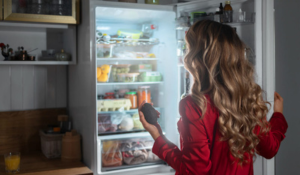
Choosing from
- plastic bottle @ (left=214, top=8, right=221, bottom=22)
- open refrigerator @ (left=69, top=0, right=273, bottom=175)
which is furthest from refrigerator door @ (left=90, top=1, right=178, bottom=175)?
plastic bottle @ (left=214, top=8, right=221, bottom=22)

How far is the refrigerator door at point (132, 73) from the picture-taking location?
2.29m

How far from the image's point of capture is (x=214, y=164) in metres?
1.36

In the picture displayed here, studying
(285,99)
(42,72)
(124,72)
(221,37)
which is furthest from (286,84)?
(42,72)

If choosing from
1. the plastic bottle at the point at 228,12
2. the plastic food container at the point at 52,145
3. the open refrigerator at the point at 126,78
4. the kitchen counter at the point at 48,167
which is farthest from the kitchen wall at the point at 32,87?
the plastic bottle at the point at 228,12

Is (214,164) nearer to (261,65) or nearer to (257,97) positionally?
(257,97)

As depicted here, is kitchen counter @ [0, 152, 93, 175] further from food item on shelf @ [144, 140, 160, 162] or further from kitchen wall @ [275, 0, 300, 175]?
kitchen wall @ [275, 0, 300, 175]

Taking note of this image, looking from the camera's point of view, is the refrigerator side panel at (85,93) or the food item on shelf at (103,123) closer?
the refrigerator side panel at (85,93)

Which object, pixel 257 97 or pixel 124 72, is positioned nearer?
pixel 257 97

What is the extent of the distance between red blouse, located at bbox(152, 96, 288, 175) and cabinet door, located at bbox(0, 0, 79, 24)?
1.37 meters

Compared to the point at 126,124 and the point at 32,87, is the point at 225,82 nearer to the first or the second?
the point at 126,124

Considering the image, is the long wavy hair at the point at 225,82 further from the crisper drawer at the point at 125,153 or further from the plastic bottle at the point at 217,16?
the crisper drawer at the point at 125,153

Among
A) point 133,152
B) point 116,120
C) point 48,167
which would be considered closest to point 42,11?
point 116,120

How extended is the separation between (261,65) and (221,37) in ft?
1.76

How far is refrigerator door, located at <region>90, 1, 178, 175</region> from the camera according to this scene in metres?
2.29
